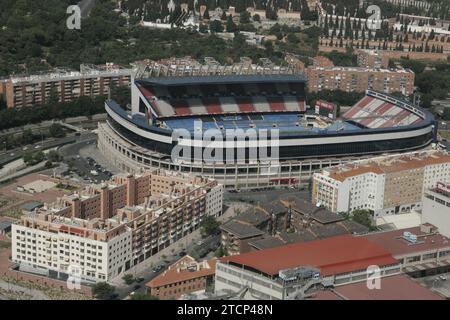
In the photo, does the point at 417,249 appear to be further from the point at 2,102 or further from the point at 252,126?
the point at 2,102

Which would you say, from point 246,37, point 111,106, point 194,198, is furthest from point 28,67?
point 194,198

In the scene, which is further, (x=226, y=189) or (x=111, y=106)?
(x=111, y=106)

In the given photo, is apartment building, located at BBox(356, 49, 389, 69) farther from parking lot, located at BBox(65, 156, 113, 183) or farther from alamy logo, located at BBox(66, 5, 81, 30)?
parking lot, located at BBox(65, 156, 113, 183)

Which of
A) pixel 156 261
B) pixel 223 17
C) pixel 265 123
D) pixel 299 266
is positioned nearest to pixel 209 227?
pixel 156 261

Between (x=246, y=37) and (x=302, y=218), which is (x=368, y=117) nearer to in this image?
(x=302, y=218)

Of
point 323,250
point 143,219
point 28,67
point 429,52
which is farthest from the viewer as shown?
point 429,52

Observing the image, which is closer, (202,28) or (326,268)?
(326,268)
